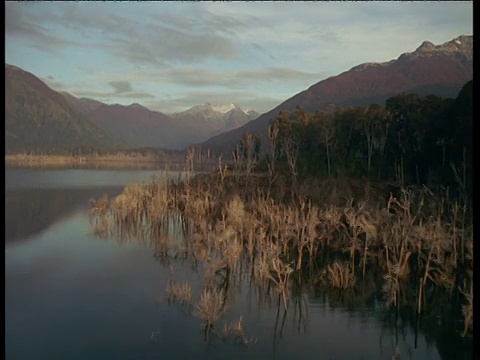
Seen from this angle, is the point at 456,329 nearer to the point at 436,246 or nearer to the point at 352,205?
the point at 436,246

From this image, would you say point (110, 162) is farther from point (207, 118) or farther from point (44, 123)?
point (207, 118)

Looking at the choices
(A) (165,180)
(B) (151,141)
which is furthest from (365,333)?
(B) (151,141)

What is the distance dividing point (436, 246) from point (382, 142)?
634mm

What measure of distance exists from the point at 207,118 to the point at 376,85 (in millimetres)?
952

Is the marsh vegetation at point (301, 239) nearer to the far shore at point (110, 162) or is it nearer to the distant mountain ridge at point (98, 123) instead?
the far shore at point (110, 162)

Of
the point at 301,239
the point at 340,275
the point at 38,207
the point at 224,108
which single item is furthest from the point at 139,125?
the point at 340,275

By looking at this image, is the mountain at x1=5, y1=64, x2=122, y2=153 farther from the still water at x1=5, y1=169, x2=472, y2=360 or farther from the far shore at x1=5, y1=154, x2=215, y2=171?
the still water at x1=5, y1=169, x2=472, y2=360

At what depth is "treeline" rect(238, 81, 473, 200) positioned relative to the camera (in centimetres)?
245

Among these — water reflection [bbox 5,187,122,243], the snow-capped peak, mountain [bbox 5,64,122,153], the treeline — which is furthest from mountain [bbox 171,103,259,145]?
water reflection [bbox 5,187,122,243]

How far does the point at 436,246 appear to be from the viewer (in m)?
2.45

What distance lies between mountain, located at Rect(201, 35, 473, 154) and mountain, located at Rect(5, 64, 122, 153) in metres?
0.67

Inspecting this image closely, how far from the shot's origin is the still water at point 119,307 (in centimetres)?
232

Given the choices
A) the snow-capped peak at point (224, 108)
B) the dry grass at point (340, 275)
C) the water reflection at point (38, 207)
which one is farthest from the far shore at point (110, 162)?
the dry grass at point (340, 275)

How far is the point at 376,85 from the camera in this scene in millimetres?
2479
